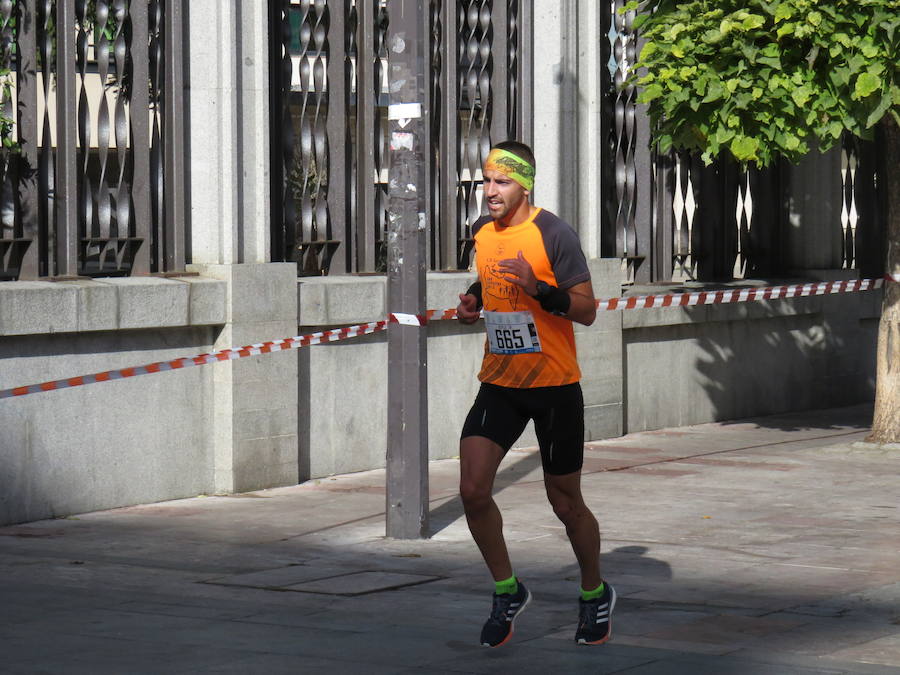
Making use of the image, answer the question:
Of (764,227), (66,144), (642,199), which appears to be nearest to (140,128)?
(66,144)

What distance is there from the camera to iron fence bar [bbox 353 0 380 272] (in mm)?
12938

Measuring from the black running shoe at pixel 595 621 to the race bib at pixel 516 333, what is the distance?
1.01m

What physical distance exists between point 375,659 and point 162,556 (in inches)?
118

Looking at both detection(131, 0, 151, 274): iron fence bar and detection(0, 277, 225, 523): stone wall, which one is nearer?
detection(0, 277, 225, 523): stone wall

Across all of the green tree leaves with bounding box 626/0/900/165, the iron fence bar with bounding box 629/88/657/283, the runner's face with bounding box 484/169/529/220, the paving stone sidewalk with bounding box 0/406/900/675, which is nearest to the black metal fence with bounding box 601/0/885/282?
the iron fence bar with bounding box 629/88/657/283

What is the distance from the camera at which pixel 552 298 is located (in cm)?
653

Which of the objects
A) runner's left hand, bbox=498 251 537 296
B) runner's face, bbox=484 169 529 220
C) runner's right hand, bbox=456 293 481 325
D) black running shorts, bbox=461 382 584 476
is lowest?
black running shorts, bbox=461 382 584 476

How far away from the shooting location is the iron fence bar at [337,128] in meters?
12.7

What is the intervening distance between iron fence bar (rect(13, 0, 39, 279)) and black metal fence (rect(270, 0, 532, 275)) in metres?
2.01

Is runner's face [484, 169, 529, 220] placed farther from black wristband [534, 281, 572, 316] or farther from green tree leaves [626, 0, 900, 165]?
green tree leaves [626, 0, 900, 165]

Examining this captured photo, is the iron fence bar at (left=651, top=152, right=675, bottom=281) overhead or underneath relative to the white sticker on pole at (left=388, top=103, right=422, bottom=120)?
underneath

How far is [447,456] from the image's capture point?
13414mm

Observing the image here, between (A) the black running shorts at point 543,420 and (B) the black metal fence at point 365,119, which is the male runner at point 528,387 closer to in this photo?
(A) the black running shorts at point 543,420

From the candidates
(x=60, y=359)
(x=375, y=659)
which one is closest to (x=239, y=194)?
(x=60, y=359)
